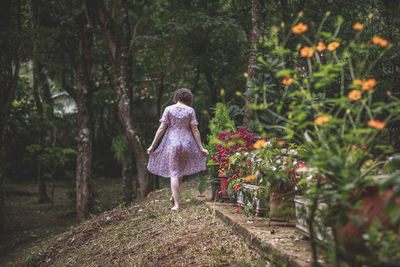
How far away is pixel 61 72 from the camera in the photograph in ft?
32.9

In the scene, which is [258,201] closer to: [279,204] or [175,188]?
[279,204]

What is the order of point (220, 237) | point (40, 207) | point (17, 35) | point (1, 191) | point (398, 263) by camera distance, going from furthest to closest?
point (40, 207), point (1, 191), point (17, 35), point (220, 237), point (398, 263)

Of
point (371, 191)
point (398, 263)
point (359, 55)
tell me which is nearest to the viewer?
point (398, 263)

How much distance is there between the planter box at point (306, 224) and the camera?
201 cm

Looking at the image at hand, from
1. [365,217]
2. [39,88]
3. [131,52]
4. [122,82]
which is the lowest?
[365,217]

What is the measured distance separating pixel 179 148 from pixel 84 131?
368cm

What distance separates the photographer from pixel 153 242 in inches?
143

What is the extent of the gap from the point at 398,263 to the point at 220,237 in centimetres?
189

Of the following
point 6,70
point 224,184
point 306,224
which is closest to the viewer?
point 306,224

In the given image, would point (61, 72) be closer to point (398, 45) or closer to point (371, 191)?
point (398, 45)

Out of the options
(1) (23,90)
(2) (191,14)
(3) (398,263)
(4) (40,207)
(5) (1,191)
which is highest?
(2) (191,14)

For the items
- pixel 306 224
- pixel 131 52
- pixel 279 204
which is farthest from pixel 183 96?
pixel 131 52

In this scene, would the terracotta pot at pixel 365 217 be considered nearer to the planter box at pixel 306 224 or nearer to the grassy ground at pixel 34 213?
the planter box at pixel 306 224

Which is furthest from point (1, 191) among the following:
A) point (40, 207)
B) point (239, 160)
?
point (239, 160)
